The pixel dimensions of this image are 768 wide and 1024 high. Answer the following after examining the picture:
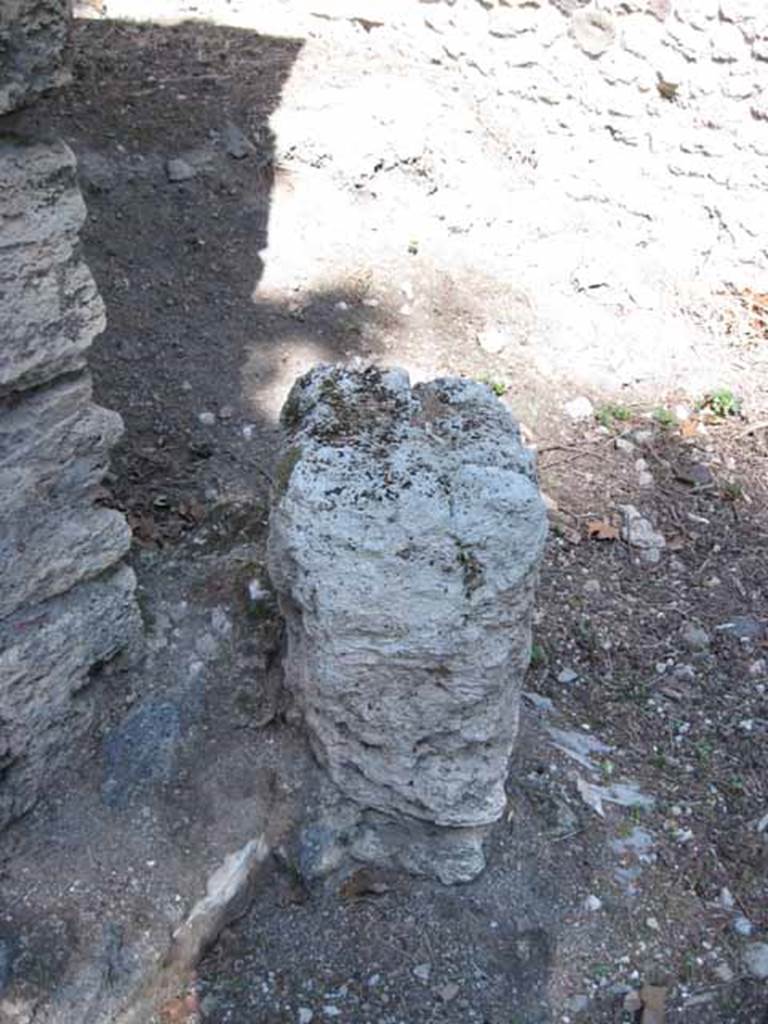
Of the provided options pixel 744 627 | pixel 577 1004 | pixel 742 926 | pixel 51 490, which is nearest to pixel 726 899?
pixel 742 926

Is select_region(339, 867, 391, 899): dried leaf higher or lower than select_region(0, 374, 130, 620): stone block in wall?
lower

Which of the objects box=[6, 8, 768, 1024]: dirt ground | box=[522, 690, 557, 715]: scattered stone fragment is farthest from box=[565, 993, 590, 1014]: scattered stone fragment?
box=[522, 690, 557, 715]: scattered stone fragment

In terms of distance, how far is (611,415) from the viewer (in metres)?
4.23

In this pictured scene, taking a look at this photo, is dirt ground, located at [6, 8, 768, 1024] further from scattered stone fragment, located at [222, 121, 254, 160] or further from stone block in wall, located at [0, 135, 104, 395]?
stone block in wall, located at [0, 135, 104, 395]

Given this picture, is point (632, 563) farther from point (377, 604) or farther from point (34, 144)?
point (34, 144)

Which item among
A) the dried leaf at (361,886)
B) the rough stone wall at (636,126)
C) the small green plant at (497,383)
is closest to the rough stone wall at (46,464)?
the dried leaf at (361,886)

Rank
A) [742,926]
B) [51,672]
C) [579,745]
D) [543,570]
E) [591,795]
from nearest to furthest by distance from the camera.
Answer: [51,672] < [742,926] < [591,795] < [579,745] < [543,570]

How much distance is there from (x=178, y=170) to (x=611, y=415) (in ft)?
6.80

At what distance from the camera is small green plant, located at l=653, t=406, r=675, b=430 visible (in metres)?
4.20

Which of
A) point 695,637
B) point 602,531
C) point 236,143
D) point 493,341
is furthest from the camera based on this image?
point 236,143

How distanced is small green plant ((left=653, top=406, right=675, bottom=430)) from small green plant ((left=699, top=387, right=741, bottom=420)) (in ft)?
0.48

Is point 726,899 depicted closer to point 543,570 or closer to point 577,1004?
point 577,1004

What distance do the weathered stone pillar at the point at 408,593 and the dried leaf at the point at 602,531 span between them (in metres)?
1.43

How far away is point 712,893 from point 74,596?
5.10ft
